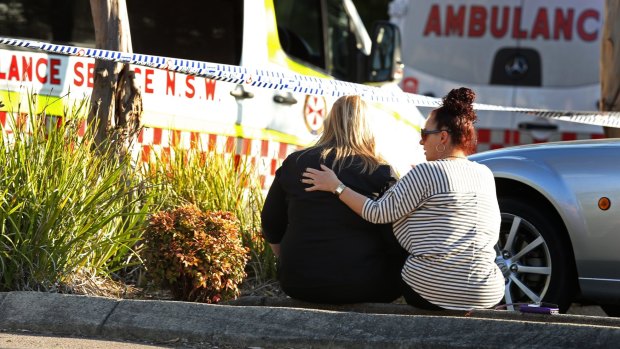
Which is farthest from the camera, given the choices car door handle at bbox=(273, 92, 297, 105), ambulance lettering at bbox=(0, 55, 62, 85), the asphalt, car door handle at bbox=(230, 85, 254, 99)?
car door handle at bbox=(273, 92, 297, 105)

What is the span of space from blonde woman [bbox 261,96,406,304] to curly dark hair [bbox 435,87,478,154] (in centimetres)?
35

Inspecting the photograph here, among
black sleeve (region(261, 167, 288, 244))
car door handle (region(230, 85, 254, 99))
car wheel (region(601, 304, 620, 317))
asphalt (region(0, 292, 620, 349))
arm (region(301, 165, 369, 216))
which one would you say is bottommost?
car wheel (region(601, 304, 620, 317))

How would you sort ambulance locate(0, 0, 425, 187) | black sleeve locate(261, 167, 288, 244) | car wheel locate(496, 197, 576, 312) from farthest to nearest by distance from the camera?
ambulance locate(0, 0, 425, 187) < car wheel locate(496, 197, 576, 312) < black sleeve locate(261, 167, 288, 244)

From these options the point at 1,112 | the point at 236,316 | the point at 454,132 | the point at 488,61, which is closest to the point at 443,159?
the point at 454,132

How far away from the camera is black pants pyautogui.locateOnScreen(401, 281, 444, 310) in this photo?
5.57 m

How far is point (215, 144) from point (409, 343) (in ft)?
10.2

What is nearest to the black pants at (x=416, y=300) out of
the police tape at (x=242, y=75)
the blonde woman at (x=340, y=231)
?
the blonde woman at (x=340, y=231)

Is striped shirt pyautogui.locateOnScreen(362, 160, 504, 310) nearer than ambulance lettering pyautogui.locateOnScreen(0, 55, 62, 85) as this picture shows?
Yes

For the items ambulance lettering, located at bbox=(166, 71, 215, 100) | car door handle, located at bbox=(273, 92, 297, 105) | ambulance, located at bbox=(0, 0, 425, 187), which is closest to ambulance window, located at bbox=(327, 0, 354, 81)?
ambulance, located at bbox=(0, 0, 425, 187)

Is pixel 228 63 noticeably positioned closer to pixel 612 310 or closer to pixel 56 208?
pixel 56 208

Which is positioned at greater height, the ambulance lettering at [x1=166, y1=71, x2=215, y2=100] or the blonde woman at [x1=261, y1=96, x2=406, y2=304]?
the ambulance lettering at [x1=166, y1=71, x2=215, y2=100]

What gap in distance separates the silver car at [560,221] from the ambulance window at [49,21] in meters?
2.31

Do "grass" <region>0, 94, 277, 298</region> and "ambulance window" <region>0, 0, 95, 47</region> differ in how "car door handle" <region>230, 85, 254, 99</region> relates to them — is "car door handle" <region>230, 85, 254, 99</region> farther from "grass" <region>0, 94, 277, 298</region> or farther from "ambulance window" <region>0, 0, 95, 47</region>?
"grass" <region>0, 94, 277, 298</region>

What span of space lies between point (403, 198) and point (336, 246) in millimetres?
390
